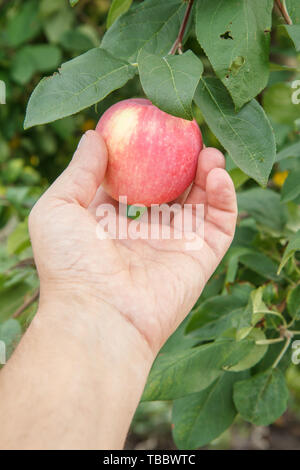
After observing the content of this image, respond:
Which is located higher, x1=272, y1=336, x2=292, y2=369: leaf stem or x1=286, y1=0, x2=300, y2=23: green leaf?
x1=286, y1=0, x2=300, y2=23: green leaf

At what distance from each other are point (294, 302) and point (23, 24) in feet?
5.74

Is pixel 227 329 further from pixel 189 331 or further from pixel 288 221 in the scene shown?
pixel 288 221

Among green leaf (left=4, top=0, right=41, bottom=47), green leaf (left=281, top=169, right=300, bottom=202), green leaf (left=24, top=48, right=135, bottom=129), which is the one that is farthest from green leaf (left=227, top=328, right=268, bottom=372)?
green leaf (left=4, top=0, right=41, bottom=47)

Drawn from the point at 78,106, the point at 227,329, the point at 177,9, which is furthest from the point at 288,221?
the point at 78,106

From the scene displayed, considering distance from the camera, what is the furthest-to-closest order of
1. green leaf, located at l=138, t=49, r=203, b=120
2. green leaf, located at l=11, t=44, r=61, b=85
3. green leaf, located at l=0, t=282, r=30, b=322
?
1. green leaf, located at l=11, t=44, r=61, b=85
2. green leaf, located at l=0, t=282, r=30, b=322
3. green leaf, located at l=138, t=49, r=203, b=120

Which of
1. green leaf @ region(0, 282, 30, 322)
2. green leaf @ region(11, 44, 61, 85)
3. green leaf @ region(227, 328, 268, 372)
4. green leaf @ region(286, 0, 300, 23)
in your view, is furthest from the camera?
green leaf @ region(11, 44, 61, 85)

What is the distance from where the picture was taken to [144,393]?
2.85ft

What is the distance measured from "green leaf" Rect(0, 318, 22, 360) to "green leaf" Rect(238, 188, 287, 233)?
0.57 metres

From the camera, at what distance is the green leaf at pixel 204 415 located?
0.96 m

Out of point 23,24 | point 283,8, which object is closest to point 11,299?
point 283,8

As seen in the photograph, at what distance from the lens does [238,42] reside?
0.74 m

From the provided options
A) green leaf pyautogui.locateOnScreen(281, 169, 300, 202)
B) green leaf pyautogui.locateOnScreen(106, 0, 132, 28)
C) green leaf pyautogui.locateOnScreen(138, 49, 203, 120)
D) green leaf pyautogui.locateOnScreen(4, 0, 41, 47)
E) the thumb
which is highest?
green leaf pyautogui.locateOnScreen(106, 0, 132, 28)

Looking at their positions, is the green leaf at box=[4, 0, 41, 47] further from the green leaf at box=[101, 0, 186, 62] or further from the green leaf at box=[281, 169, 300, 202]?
the green leaf at box=[281, 169, 300, 202]

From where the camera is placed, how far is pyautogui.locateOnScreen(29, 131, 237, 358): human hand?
0.80 m
